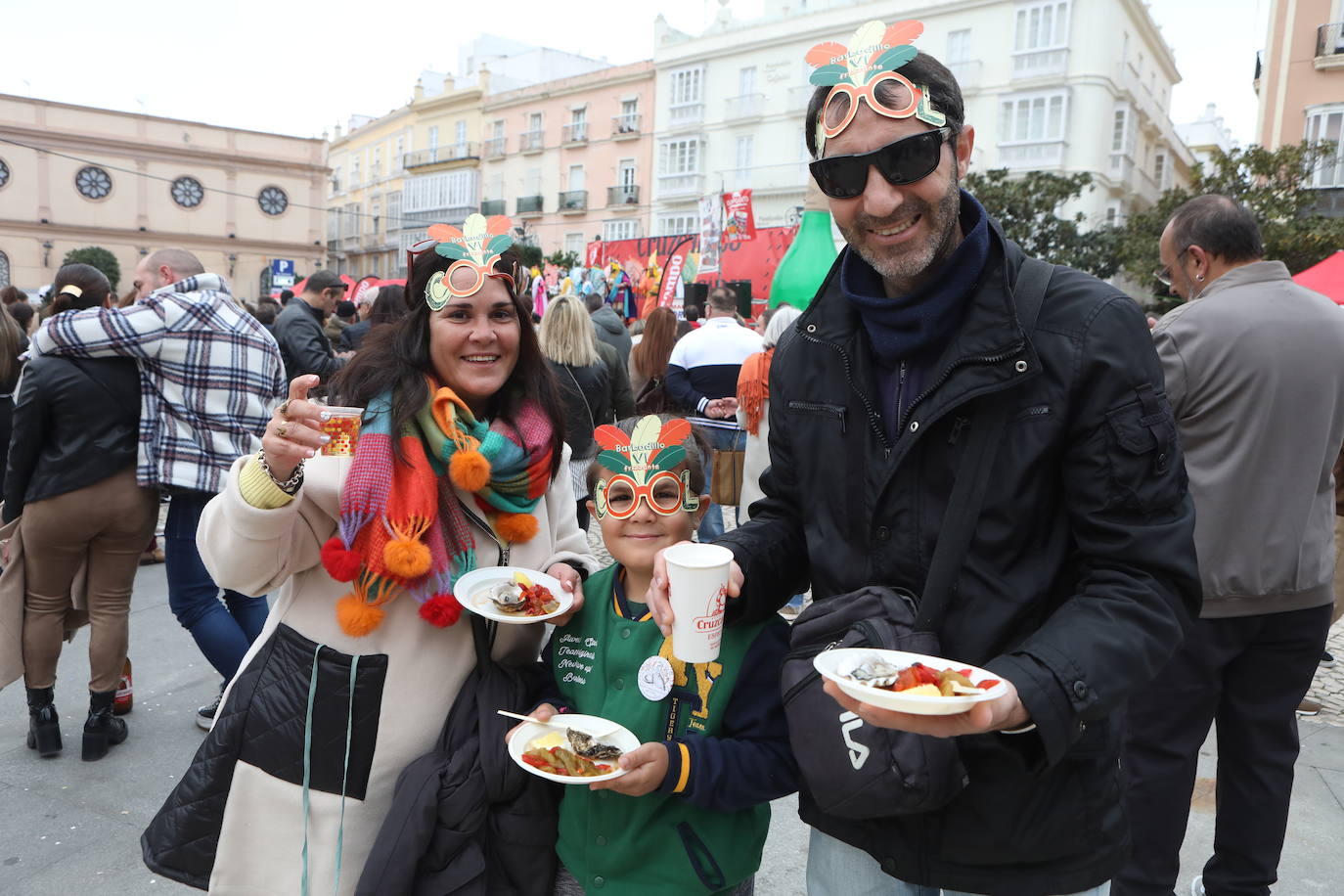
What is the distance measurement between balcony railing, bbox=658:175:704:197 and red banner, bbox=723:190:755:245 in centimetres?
2024

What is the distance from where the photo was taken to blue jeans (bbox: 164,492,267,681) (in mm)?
3898

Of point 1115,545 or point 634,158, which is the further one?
point 634,158

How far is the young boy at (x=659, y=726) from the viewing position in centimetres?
187

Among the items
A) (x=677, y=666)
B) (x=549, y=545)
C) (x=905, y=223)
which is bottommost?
(x=677, y=666)

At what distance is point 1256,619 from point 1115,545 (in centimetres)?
180

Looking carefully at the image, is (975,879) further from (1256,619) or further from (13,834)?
(13,834)

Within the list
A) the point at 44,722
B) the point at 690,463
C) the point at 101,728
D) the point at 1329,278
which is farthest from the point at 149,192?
the point at 690,463

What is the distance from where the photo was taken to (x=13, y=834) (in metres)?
3.30

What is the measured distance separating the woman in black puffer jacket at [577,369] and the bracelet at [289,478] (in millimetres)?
3522

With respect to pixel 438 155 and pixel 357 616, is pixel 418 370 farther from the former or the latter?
pixel 438 155

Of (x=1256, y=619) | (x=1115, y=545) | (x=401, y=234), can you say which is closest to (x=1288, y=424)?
(x=1256, y=619)

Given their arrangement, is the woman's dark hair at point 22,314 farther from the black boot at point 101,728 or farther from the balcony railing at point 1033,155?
the balcony railing at point 1033,155

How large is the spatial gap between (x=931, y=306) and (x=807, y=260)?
6.25m

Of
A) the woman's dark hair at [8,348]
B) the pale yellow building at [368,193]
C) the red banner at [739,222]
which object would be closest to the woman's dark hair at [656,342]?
the woman's dark hair at [8,348]
